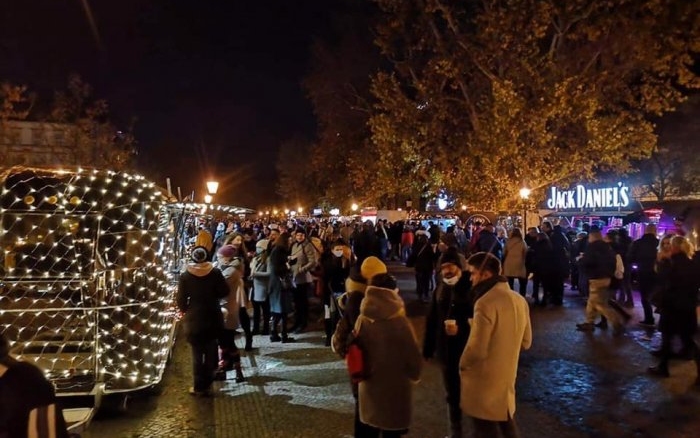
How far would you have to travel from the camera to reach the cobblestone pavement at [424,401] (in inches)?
235

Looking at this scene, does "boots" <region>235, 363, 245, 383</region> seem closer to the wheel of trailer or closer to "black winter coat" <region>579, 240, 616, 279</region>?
the wheel of trailer

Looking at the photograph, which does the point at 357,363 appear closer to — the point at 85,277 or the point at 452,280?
the point at 452,280

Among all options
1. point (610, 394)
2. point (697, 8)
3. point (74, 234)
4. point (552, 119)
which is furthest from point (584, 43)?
point (74, 234)

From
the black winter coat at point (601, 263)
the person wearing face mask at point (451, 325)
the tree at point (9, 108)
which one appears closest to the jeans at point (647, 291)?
the black winter coat at point (601, 263)

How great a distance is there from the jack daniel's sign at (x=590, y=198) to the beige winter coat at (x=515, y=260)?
9075 mm

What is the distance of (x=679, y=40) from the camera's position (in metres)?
19.3

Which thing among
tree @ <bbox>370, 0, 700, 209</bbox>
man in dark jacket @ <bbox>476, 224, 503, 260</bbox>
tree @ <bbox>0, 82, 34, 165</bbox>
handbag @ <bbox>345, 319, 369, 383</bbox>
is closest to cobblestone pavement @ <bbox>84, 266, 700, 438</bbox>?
handbag @ <bbox>345, 319, 369, 383</bbox>

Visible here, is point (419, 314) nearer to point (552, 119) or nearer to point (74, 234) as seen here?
point (74, 234)

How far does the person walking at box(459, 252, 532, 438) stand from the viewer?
4172mm

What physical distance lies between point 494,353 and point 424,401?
110 inches

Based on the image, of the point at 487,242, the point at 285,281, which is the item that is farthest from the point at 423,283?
the point at 285,281

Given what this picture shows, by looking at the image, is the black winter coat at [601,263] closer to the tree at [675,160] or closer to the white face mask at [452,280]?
the white face mask at [452,280]

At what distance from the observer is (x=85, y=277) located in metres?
6.66

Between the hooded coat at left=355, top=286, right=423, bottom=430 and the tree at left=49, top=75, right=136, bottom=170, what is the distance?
2314 cm
